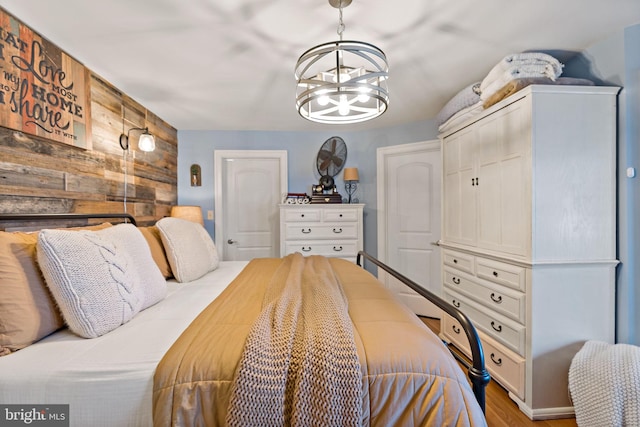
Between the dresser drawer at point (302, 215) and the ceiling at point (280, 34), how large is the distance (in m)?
1.23

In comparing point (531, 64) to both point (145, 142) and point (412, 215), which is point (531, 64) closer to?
point (412, 215)

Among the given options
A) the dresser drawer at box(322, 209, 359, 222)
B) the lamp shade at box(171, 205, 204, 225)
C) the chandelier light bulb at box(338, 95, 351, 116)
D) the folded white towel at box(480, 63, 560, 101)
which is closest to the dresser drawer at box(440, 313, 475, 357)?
the dresser drawer at box(322, 209, 359, 222)

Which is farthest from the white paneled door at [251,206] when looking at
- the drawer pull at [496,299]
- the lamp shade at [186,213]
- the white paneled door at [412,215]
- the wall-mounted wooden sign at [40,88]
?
the drawer pull at [496,299]

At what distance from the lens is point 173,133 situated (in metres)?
3.11

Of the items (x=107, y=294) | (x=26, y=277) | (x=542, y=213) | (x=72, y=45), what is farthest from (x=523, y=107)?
(x=72, y=45)

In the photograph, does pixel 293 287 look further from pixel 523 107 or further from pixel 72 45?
pixel 72 45

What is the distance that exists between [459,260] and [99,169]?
2905mm

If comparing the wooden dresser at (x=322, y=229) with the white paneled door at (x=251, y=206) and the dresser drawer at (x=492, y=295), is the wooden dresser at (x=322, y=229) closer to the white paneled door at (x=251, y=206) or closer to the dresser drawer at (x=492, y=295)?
the white paneled door at (x=251, y=206)

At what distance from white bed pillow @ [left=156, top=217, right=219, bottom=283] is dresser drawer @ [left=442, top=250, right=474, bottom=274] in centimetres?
202

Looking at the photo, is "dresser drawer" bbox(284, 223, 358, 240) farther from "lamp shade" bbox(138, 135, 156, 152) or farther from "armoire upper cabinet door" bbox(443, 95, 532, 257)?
"lamp shade" bbox(138, 135, 156, 152)

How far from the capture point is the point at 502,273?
5.84ft

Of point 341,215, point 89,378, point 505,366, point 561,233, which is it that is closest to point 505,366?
point 505,366

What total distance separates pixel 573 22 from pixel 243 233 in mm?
3287

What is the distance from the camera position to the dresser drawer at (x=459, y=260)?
2.10 meters
